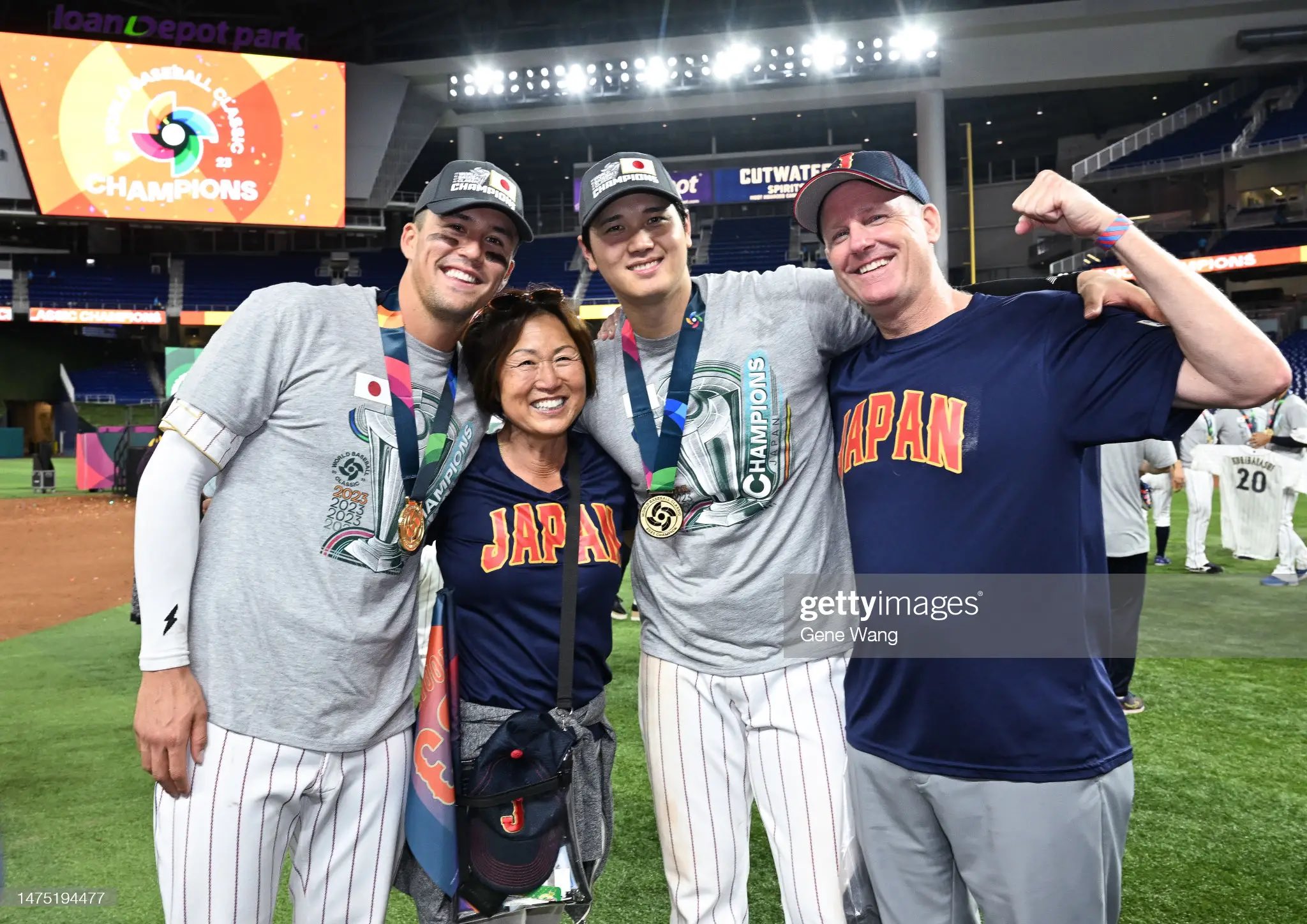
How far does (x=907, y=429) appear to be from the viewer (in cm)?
176

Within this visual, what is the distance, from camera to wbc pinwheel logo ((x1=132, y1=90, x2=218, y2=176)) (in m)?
22.5

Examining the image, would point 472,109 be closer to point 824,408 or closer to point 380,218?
point 380,218

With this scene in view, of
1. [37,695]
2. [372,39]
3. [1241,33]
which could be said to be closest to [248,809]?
[37,695]

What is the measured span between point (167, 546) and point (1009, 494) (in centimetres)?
177

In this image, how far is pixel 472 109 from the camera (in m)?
25.0

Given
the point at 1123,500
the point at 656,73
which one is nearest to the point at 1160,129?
the point at 656,73

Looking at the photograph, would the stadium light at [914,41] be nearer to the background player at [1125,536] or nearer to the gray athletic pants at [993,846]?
the background player at [1125,536]

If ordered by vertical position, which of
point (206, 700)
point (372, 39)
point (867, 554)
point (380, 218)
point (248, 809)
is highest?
point (372, 39)

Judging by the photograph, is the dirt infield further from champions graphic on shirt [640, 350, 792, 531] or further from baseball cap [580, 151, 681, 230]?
champions graphic on shirt [640, 350, 792, 531]

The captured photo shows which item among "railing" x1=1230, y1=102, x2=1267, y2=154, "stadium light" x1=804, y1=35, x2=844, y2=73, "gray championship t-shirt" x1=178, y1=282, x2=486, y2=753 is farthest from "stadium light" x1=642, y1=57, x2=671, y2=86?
"gray championship t-shirt" x1=178, y1=282, x2=486, y2=753

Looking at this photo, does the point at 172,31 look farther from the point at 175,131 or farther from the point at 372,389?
the point at 372,389

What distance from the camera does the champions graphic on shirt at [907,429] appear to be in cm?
170

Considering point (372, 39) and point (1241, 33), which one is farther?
point (372, 39)

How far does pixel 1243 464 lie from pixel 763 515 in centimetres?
785
